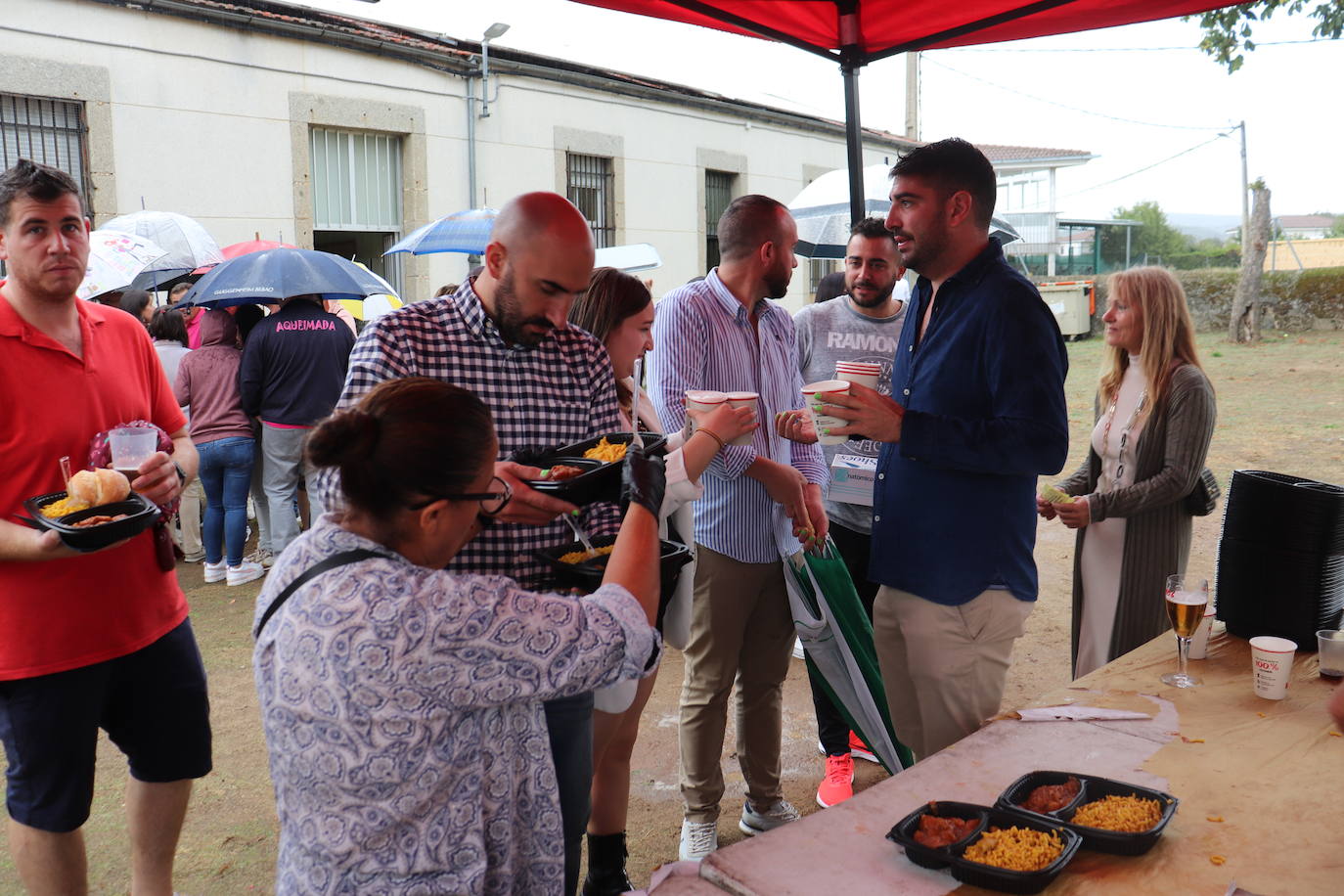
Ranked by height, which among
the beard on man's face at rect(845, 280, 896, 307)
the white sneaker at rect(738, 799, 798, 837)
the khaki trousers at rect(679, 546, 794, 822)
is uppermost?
the beard on man's face at rect(845, 280, 896, 307)

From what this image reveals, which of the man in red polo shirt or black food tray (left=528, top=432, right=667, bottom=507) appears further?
the man in red polo shirt

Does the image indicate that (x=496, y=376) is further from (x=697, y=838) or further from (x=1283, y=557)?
(x=1283, y=557)

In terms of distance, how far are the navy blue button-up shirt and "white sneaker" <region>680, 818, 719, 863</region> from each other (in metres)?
1.15

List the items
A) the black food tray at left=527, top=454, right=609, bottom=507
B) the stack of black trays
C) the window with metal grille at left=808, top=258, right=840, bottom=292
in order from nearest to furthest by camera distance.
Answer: the black food tray at left=527, top=454, right=609, bottom=507, the stack of black trays, the window with metal grille at left=808, top=258, right=840, bottom=292

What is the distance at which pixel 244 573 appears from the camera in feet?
22.3

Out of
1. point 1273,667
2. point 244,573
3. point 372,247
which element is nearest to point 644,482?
point 1273,667

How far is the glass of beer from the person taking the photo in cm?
229

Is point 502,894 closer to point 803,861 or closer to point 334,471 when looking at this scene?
point 803,861

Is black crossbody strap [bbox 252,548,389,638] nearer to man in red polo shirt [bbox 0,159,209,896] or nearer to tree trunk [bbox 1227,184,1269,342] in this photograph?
man in red polo shirt [bbox 0,159,209,896]

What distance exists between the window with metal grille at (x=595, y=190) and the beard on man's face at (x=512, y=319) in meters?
11.7

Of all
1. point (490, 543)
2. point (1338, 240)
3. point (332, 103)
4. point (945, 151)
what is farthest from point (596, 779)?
point (1338, 240)

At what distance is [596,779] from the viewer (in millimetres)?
2975

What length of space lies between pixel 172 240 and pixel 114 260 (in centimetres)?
150

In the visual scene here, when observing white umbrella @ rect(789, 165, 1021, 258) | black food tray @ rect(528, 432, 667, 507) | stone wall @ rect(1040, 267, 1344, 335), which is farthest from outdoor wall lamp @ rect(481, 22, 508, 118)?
stone wall @ rect(1040, 267, 1344, 335)
